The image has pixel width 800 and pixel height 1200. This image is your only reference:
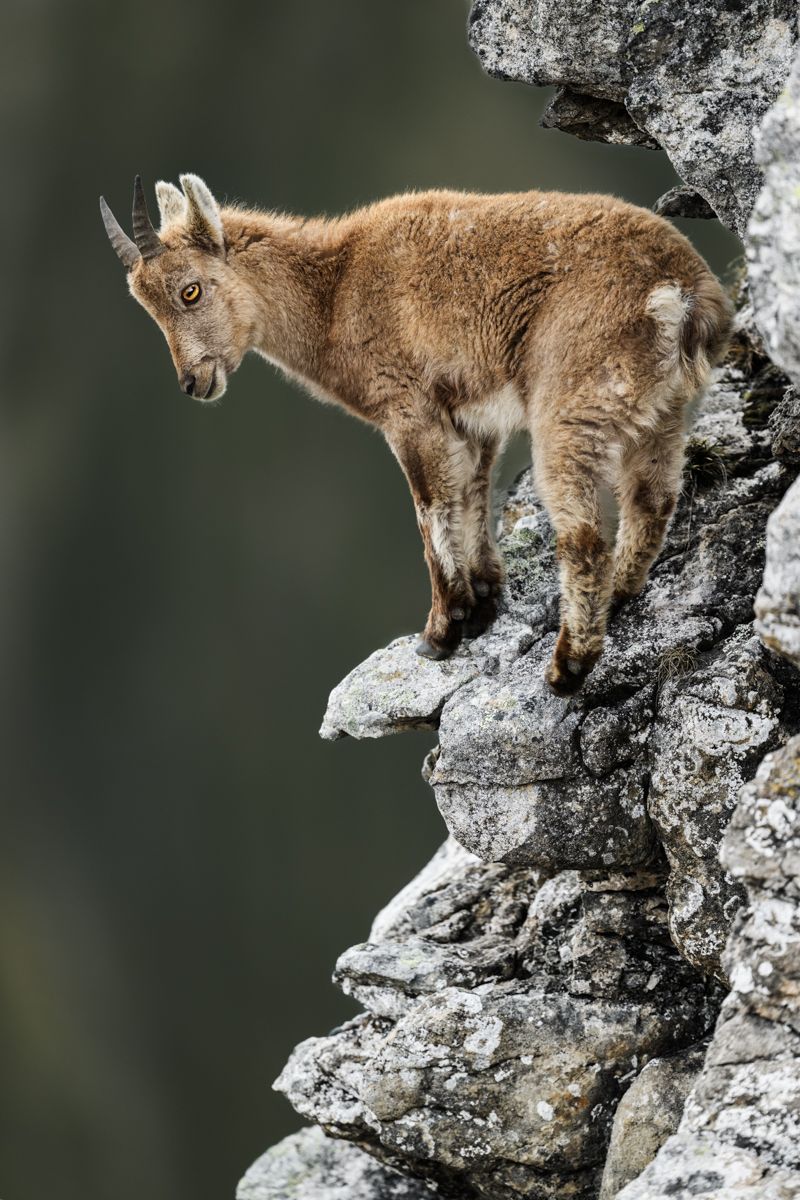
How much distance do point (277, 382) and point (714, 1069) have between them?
22.4 meters

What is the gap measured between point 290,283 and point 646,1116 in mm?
5902

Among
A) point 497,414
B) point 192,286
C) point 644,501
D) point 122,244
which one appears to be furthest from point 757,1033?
point 122,244

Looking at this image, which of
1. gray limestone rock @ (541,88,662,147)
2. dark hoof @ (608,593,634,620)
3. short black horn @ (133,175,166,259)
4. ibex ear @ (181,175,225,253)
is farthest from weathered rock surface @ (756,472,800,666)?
short black horn @ (133,175,166,259)

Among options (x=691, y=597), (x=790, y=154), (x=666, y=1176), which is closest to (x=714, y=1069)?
(x=666, y=1176)

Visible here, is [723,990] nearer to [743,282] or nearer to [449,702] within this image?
[449,702]

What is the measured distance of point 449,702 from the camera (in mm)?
8750

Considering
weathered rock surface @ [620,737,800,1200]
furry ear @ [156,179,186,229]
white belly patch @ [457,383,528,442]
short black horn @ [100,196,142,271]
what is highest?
furry ear @ [156,179,186,229]

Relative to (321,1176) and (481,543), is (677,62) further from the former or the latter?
(321,1176)

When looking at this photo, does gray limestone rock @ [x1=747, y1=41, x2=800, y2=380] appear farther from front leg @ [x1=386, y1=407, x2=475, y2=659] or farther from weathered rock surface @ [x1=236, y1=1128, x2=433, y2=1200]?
weathered rock surface @ [x1=236, y1=1128, x2=433, y2=1200]

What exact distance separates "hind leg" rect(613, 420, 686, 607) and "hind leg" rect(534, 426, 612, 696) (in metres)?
0.45

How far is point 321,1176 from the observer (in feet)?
32.4

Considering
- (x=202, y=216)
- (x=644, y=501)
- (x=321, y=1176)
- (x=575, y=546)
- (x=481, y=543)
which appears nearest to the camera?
(x=575, y=546)

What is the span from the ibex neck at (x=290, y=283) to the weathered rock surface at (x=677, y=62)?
6.10ft

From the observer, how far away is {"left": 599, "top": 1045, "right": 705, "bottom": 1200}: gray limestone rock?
7465 mm
